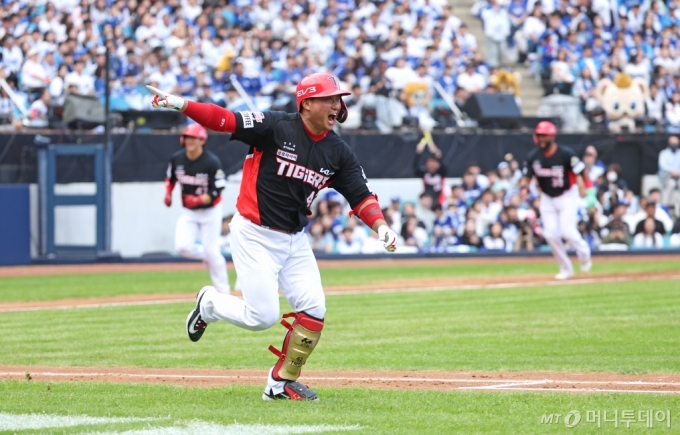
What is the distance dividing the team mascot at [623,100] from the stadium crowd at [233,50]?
2.89 meters

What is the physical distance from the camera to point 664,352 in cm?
939

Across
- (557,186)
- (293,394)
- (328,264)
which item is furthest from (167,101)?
(328,264)

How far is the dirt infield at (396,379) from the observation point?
24.9ft

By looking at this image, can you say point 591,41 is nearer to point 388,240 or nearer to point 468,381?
point 468,381

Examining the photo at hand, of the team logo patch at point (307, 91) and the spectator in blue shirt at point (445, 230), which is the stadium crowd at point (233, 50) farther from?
the team logo patch at point (307, 91)

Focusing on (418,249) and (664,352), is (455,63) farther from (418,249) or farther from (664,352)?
(664,352)

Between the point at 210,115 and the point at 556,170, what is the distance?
1065cm

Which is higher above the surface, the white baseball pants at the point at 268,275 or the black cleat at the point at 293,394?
the white baseball pants at the point at 268,275

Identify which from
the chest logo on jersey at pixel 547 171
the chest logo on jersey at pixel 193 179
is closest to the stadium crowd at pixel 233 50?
the chest logo on jersey at pixel 547 171

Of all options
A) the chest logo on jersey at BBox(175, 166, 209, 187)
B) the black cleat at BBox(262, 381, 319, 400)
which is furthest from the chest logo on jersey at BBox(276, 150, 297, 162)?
the chest logo on jersey at BBox(175, 166, 209, 187)

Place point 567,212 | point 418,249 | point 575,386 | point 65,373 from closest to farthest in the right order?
Result: point 575,386 < point 65,373 < point 567,212 < point 418,249

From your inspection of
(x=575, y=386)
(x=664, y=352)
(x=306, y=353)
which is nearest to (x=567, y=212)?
(x=664, y=352)

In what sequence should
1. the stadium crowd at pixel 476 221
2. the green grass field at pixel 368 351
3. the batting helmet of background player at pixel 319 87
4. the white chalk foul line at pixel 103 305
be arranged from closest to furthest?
the green grass field at pixel 368 351
the batting helmet of background player at pixel 319 87
the white chalk foul line at pixel 103 305
the stadium crowd at pixel 476 221

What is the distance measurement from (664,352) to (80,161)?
1435cm
